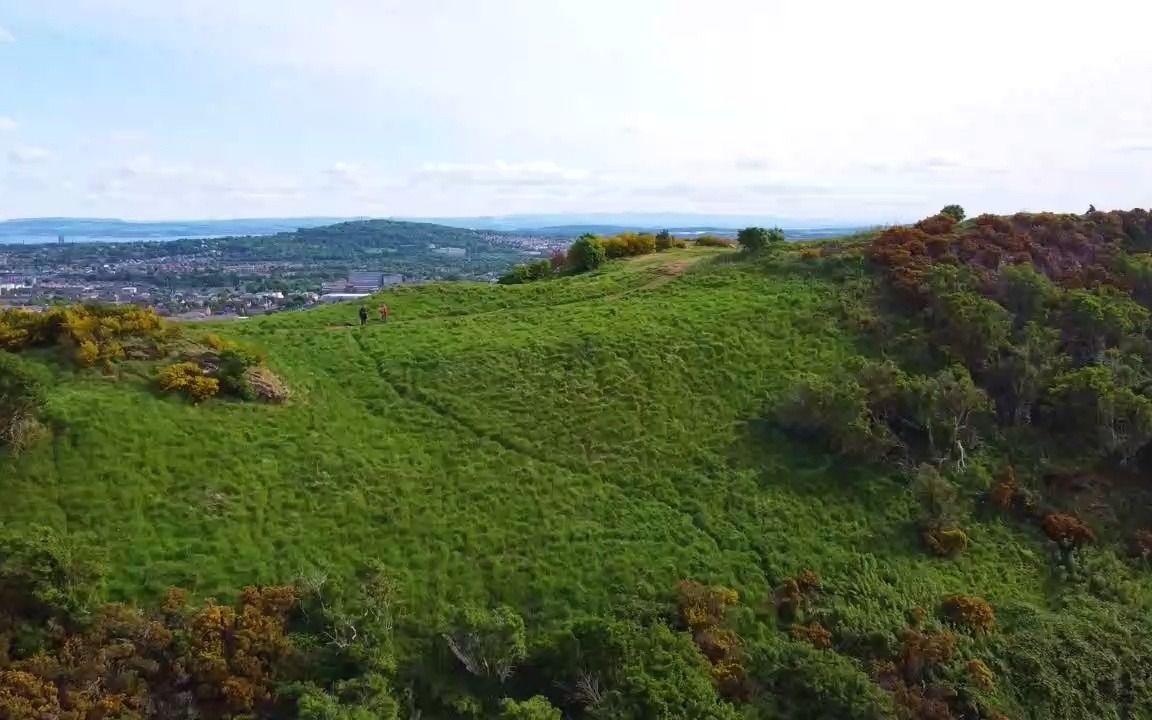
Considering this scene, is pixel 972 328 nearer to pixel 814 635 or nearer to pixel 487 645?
pixel 814 635

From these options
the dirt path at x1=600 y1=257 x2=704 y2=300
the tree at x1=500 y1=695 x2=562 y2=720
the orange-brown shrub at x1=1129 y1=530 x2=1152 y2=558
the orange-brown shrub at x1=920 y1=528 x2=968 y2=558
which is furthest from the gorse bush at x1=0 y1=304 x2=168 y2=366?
the orange-brown shrub at x1=1129 y1=530 x2=1152 y2=558

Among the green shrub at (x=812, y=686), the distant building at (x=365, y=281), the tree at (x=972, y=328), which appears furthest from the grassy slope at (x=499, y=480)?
the distant building at (x=365, y=281)

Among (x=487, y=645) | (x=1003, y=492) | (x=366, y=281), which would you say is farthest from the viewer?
(x=366, y=281)

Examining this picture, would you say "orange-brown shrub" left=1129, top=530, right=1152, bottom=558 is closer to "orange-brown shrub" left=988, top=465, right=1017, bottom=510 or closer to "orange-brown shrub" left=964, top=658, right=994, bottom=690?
"orange-brown shrub" left=988, top=465, right=1017, bottom=510

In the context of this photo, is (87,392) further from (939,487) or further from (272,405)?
(939,487)

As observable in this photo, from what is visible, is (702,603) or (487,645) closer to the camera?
(487,645)

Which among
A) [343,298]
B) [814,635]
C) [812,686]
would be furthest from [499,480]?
[343,298]

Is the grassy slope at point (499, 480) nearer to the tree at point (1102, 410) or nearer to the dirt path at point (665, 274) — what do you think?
the dirt path at point (665, 274)
